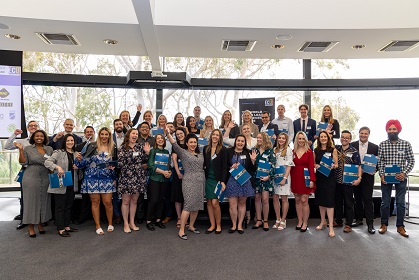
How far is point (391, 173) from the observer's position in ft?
15.7

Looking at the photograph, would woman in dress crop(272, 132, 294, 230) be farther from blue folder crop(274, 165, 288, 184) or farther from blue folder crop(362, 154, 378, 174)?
blue folder crop(362, 154, 378, 174)

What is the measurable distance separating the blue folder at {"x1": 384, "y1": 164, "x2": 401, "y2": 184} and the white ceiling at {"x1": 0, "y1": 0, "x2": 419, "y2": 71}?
7.32 feet

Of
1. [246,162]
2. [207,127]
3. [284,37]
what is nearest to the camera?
[246,162]

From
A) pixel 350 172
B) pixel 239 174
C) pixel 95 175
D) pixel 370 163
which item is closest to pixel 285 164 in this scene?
pixel 239 174

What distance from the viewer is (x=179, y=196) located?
501cm

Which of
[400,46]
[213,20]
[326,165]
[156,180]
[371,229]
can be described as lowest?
[371,229]

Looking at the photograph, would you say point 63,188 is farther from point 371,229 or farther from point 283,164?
point 371,229

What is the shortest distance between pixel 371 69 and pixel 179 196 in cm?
558

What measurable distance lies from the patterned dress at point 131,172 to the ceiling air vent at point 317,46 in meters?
3.77

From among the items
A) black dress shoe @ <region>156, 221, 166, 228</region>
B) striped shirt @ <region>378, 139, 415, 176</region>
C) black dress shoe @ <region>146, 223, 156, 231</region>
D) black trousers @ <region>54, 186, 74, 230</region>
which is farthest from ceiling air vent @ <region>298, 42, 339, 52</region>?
black trousers @ <region>54, 186, 74, 230</region>

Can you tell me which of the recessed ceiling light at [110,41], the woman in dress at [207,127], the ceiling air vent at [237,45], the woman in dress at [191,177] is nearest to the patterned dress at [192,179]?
the woman in dress at [191,177]

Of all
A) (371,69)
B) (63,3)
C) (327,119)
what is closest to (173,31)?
(63,3)

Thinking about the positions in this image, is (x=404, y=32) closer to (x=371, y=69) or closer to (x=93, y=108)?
(x=371, y=69)

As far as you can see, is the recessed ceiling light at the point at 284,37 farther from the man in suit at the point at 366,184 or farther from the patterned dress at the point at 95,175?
the patterned dress at the point at 95,175
